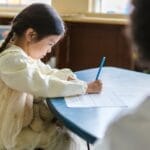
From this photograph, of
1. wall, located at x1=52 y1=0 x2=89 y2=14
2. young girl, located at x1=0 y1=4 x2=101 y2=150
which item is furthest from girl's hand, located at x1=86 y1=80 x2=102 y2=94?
wall, located at x1=52 y1=0 x2=89 y2=14

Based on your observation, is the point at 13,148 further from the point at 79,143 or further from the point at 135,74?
the point at 135,74

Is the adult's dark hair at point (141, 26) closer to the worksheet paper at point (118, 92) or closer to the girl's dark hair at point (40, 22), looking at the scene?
the worksheet paper at point (118, 92)

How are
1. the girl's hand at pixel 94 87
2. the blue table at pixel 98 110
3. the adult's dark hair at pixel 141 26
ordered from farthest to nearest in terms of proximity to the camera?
the girl's hand at pixel 94 87 < the blue table at pixel 98 110 < the adult's dark hair at pixel 141 26

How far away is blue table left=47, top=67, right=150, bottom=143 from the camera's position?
135 centimetres

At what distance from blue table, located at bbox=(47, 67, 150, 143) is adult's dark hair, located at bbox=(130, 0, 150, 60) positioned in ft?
0.90

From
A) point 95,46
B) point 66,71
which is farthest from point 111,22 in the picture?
point 66,71

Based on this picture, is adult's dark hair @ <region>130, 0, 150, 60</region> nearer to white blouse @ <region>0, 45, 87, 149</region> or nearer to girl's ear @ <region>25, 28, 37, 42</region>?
white blouse @ <region>0, 45, 87, 149</region>

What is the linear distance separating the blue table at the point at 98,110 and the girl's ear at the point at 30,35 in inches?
12.3

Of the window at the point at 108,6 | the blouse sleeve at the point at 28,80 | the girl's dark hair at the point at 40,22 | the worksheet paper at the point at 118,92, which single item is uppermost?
the girl's dark hair at the point at 40,22

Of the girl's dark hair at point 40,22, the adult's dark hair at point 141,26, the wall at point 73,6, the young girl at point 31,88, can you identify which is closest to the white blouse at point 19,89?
the young girl at point 31,88

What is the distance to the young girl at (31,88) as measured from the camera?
5.62 feet

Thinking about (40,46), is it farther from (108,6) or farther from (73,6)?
(108,6)

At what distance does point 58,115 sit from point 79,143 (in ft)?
0.99

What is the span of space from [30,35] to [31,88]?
0.27m
